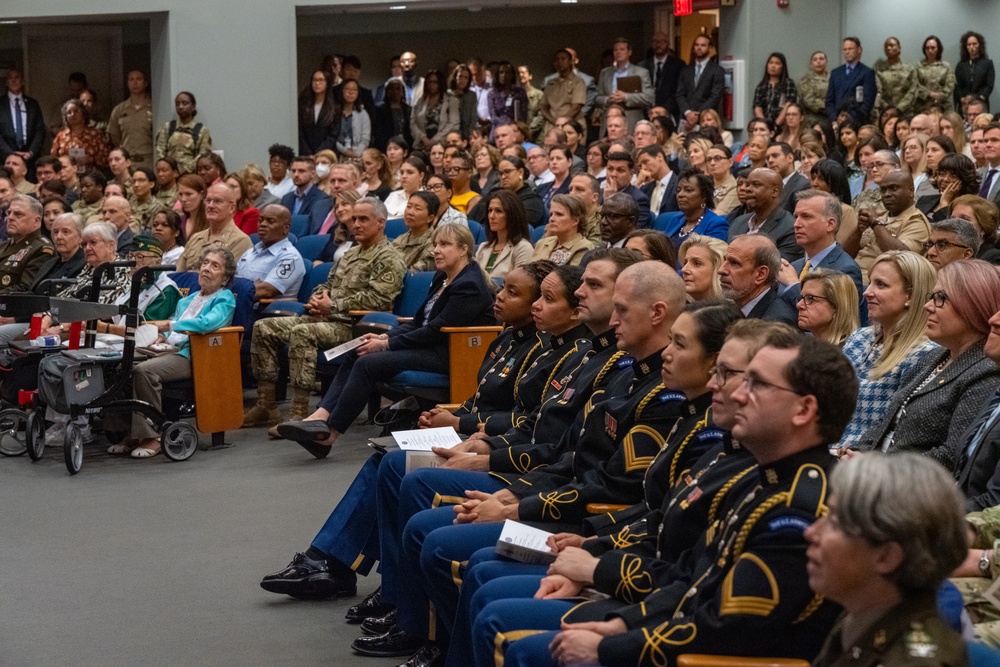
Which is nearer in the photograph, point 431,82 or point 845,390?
point 845,390

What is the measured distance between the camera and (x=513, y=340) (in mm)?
4508

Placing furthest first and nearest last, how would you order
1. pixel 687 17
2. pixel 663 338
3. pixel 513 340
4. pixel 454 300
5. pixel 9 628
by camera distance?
pixel 687 17 < pixel 454 300 < pixel 513 340 < pixel 9 628 < pixel 663 338

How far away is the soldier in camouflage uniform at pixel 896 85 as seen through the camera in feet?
40.4

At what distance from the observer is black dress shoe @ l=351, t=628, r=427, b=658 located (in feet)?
11.9

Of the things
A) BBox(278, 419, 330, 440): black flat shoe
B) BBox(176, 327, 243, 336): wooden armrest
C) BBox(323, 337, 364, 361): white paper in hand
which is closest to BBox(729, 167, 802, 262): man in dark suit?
BBox(323, 337, 364, 361): white paper in hand

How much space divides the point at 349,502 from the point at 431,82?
8.93 metres

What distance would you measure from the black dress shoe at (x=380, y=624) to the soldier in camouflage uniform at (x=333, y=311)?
2.97 m

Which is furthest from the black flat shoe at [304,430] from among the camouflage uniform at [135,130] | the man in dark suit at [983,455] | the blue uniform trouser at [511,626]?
the camouflage uniform at [135,130]

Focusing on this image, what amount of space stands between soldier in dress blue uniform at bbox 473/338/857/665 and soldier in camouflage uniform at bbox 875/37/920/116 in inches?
420

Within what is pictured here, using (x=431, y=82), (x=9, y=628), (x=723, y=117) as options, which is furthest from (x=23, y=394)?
(x=723, y=117)

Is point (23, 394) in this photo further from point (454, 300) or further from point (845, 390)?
point (845, 390)

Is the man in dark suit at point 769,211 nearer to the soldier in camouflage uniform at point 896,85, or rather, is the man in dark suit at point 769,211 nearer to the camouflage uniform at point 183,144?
the soldier in camouflage uniform at point 896,85

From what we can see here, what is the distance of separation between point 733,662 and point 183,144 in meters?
10.3

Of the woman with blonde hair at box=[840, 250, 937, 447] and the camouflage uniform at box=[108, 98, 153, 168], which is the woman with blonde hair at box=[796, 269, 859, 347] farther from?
the camouflage uniform at box=[108, 98, 153, 168]
